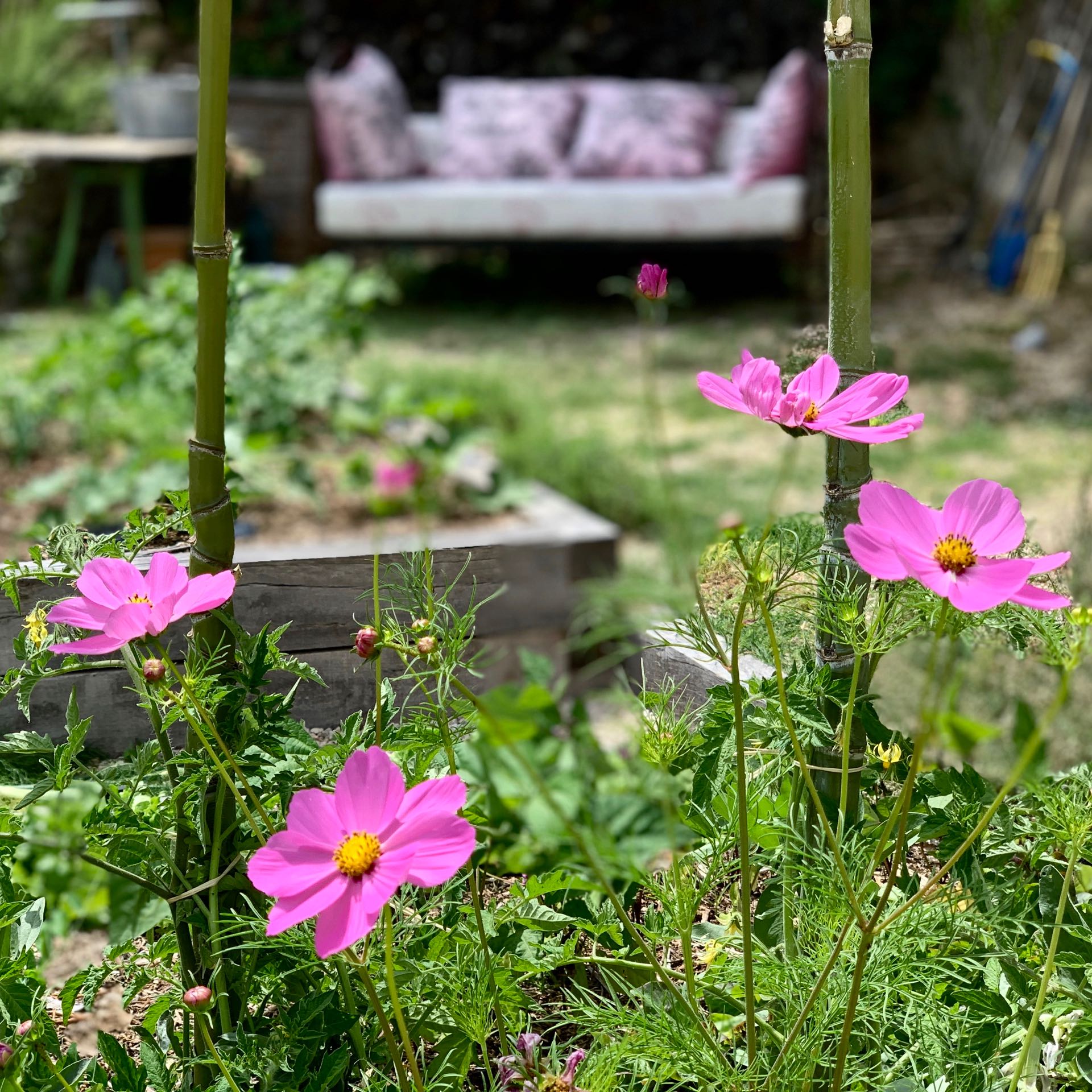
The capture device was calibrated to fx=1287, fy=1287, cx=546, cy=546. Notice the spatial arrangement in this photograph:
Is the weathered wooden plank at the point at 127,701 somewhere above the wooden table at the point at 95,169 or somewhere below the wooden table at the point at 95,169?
above

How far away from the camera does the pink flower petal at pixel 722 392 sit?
0.55 metres

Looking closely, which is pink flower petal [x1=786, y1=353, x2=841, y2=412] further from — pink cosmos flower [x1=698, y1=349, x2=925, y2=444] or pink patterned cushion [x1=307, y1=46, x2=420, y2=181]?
pink patterned cushion [x1=307, y1=46, x2=420, y2=181]

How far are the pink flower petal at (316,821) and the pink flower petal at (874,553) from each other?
21cm

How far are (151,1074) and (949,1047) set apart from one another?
0.36 meters

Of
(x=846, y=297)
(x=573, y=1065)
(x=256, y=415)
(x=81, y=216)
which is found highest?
(x=846, y=297)

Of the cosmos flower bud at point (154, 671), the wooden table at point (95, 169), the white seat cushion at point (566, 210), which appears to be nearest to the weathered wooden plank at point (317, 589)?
the cosmos flower bud at point (154, 671)

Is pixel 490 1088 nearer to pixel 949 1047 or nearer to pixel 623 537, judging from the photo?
pixel 949 1047

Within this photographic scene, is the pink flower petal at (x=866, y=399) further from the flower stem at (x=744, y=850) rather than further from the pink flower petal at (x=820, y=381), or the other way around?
the flower stem at (x=744, y=850)

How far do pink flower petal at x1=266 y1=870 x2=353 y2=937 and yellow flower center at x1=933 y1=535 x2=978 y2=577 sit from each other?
25 cm

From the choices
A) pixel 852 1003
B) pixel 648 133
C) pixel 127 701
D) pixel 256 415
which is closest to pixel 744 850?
pixel 852 1003

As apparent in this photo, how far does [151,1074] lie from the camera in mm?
573

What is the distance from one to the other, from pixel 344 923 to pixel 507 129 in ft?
20.4

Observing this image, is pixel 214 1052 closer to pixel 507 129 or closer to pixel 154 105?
pixel 154 105

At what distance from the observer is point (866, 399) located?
1.87 feet
